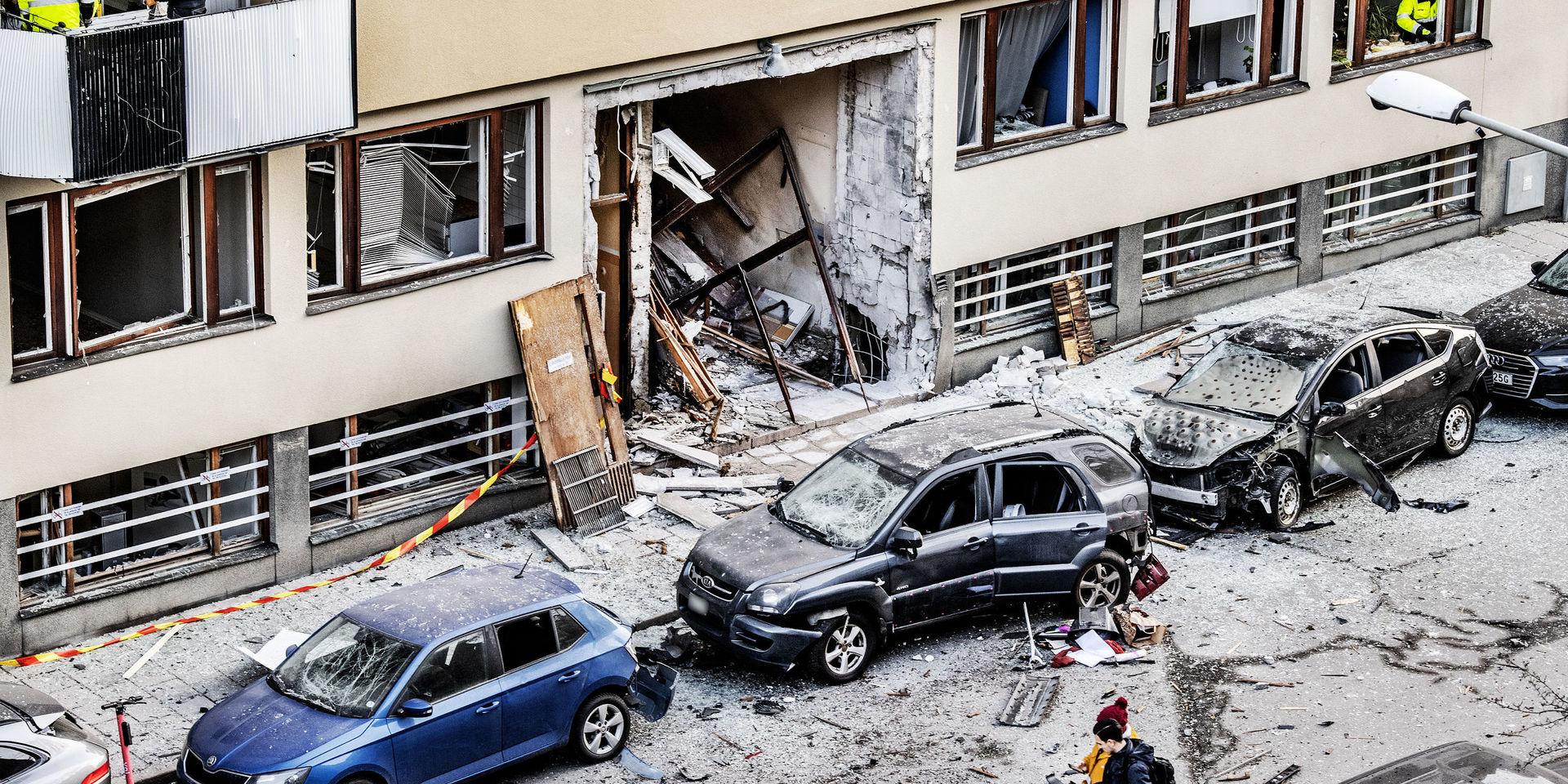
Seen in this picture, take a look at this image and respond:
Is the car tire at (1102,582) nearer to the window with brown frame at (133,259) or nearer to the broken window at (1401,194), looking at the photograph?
the window with brown frame at (133,259)

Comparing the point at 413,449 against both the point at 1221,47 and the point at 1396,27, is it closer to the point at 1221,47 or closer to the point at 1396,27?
the point at 1221,47

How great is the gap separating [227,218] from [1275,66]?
42.2 feet

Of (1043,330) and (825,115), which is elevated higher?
(825,115)

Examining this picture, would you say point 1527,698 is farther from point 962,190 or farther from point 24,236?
point 24,236

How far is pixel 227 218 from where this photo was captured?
17.4 m

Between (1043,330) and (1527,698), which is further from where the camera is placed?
(1043,330)

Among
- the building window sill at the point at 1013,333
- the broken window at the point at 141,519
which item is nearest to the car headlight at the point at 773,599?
the broken window at the point at 141,519

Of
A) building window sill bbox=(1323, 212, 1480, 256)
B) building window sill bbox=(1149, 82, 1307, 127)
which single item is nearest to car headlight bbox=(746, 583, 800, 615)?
building window sill bbox=(1149, 82, 1307, 127)

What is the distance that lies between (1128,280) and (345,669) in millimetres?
11953

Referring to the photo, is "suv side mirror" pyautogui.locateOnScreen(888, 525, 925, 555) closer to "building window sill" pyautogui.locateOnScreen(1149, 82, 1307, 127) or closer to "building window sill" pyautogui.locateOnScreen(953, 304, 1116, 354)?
"building window sill" pyautogui.locateOnScreen(953, 304, 1116, 354)

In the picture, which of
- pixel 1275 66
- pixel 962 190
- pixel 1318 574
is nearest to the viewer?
pixel 1318 574

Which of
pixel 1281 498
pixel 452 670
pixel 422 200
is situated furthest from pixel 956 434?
pixel 422 200

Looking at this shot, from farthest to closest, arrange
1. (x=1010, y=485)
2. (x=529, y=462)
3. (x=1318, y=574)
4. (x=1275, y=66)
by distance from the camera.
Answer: (x=1275, y=66) < (x=529, y=462) < (x=1318, y=574) < (x=1010, y=485)

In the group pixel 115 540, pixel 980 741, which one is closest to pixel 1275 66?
pixel 980 741
